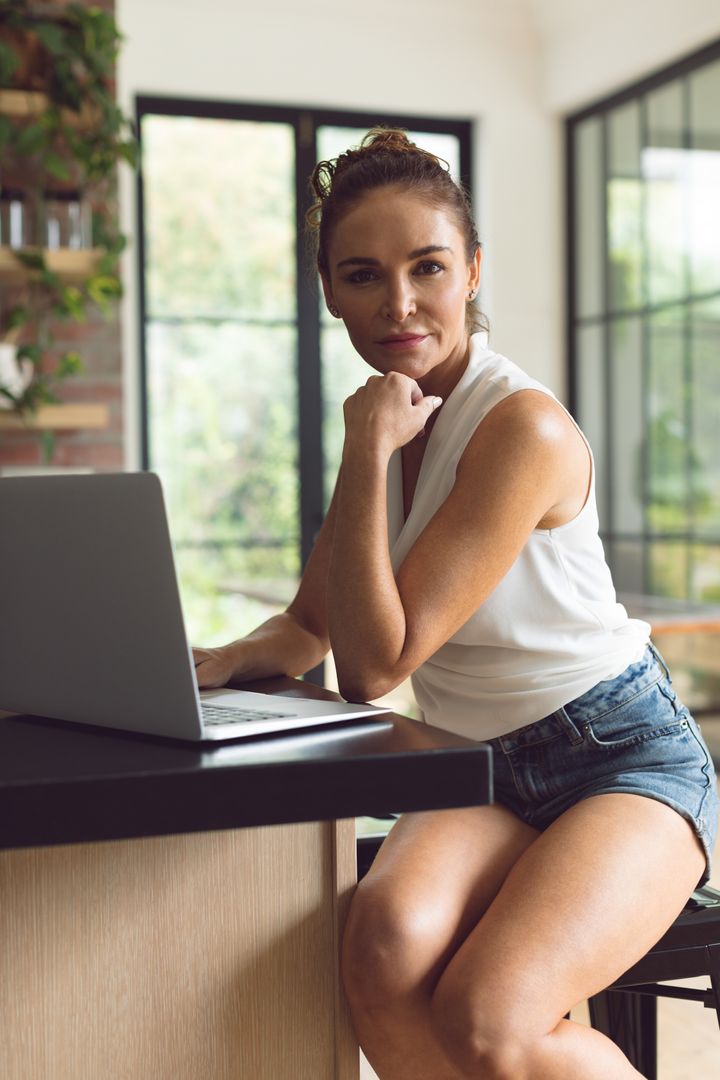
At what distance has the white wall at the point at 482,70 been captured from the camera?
191 inches

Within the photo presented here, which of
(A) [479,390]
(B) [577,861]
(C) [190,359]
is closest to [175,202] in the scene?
(C) [190,359]

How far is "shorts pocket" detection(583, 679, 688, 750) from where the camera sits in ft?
4.53

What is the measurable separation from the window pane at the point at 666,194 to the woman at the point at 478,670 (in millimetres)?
3459

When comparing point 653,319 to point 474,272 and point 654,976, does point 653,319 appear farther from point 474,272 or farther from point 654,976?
point 654,976

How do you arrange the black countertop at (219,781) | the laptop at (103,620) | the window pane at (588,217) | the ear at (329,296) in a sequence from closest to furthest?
the black countertop at (219,781) < the laptop at (103,620) < the ear at (329,296) < the window pane at (588,217)

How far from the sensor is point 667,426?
16.3 ft

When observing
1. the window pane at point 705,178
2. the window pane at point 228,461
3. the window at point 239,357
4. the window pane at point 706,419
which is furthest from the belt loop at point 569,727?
the window pane at point 228,461

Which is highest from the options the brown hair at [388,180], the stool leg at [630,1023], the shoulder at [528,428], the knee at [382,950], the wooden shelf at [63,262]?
the wooden shelf at [63,262]

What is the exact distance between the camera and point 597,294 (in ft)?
17.8

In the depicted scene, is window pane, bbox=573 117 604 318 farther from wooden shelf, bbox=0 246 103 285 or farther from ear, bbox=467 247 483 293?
ear, bbox=467 247 483 293

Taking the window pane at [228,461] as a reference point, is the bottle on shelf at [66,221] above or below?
above

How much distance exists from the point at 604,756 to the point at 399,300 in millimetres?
562

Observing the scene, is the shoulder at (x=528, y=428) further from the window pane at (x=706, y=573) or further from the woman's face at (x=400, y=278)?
the window pane at (x=706, y=573)

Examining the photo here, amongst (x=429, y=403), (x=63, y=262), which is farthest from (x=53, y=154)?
(x=429, y=403)
